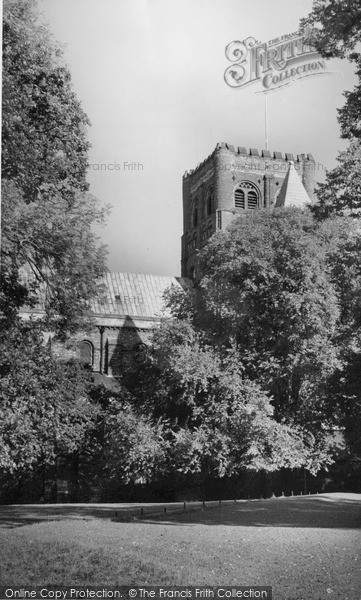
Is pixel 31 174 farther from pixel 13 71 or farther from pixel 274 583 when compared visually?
pixel 274 583

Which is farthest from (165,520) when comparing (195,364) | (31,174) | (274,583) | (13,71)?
(13,71)

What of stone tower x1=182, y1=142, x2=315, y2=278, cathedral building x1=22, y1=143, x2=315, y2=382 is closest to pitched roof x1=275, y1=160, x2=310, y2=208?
cathedral building x1=22, y1=143, x2=315, y2=382

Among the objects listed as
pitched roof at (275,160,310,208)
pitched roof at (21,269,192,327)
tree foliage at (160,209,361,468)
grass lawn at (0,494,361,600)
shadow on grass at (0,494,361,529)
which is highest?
pitched roof at (275,160,310,208)

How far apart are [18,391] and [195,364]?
40.6 ft

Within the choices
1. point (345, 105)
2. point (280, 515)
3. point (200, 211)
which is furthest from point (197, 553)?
point (200, 211)

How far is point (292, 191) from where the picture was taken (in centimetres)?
4909

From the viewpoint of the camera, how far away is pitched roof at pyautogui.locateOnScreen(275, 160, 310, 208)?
48.8 meters

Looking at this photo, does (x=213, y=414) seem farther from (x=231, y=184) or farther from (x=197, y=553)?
(x=231, y=184)

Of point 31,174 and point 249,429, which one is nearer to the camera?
point 31,174

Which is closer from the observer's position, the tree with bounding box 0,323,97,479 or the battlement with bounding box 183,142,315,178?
the tree with bounding box 0,323,97,479

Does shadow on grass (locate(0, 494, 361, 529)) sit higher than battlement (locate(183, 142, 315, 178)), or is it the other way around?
battlement (locate(183, 142, 315, 178))

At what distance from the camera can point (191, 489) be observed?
34.8 meters

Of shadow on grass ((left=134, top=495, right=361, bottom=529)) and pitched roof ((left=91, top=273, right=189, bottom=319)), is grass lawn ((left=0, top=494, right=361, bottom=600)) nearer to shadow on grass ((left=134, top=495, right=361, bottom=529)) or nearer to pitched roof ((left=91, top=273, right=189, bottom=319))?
shadow on grass ((left=134, top=495, right=361, bottom=529))

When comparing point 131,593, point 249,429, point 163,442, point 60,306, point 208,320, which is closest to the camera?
point 131,593
